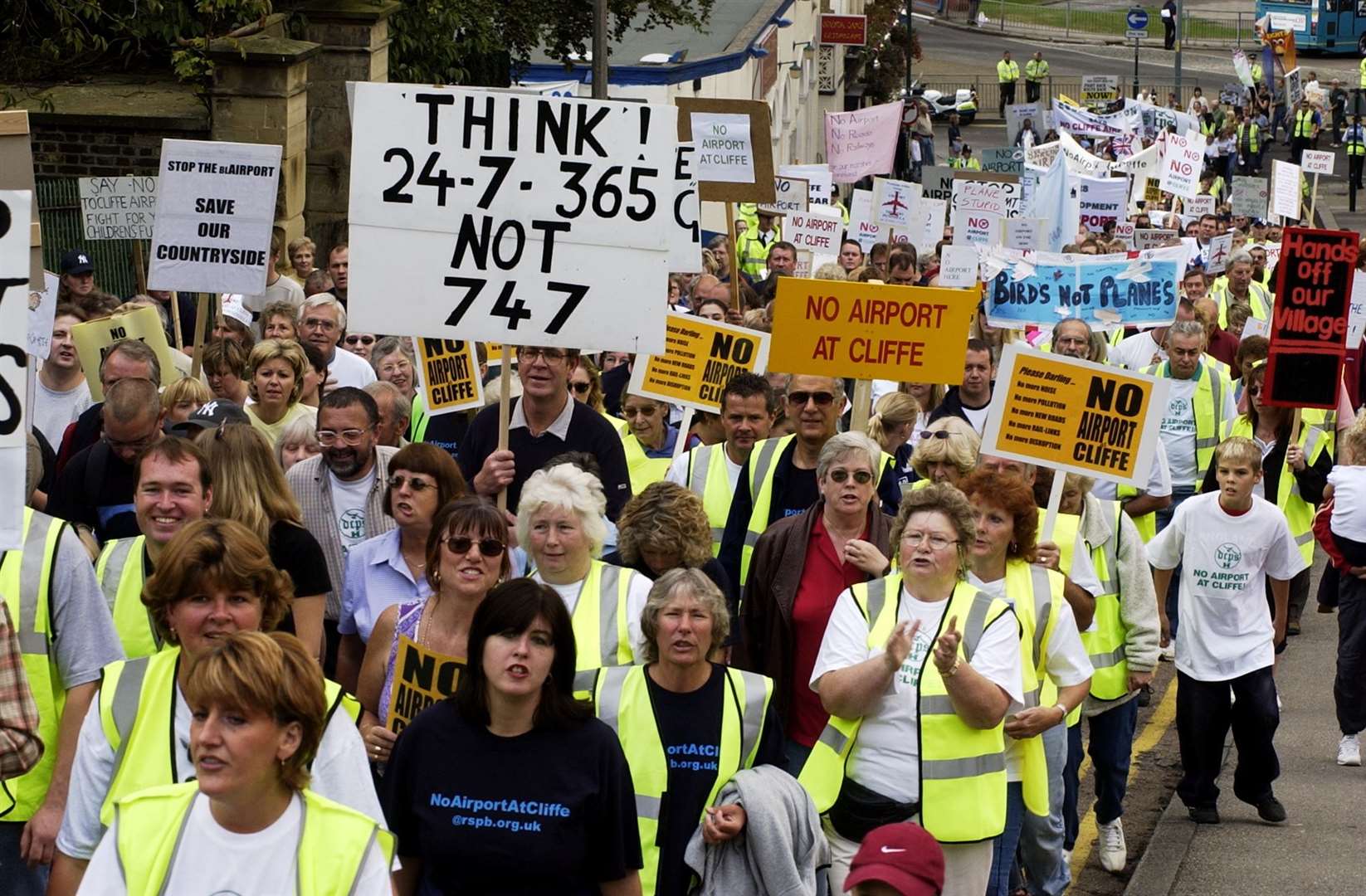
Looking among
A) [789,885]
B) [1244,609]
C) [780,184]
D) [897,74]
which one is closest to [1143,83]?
[897,74]

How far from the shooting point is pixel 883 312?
30.3 ft

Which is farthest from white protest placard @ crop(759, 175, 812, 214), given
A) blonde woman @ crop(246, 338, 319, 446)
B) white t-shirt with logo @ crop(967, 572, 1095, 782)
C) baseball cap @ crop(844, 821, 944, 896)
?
baseball cap @ crop(844, 821, 944, 896)

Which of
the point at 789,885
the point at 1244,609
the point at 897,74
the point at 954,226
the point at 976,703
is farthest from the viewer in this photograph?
the point at 897,74

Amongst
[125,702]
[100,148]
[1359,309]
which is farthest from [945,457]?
[100,148]

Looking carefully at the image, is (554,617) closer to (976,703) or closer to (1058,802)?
(976,703)

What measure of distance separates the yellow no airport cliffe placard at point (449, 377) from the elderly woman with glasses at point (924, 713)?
3.60 m

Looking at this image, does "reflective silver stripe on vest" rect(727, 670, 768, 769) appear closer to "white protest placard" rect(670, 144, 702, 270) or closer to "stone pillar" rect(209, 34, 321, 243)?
"white protest placard" rect(670, 144, 702, 270)

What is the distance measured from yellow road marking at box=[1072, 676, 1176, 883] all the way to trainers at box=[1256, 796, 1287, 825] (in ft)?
2.23

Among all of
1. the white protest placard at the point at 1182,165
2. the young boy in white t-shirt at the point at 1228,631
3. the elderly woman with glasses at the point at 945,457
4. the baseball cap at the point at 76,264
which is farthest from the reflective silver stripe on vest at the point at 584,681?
the white protest placard at the point at 1182,165

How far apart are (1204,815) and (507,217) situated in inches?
157

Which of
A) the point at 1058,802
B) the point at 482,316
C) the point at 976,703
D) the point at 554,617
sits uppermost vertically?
the point at 482,316

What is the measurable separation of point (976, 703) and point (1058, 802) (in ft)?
5.11

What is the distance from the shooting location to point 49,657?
17.4 ft

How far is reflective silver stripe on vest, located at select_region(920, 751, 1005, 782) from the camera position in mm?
6129
